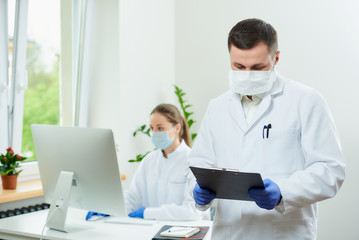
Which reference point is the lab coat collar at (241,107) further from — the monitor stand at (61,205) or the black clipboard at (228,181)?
the monitor stand at (61,205)

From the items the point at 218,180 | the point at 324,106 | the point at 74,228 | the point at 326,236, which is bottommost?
the point at 326,236

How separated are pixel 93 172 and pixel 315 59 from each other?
7.43 ft

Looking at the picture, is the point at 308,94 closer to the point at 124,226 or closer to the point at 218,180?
the point at 218,180

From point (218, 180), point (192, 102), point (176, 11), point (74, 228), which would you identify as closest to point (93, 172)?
point (74, 228)

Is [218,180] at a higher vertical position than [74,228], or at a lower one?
higher

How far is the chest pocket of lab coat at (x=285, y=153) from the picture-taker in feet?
5.21

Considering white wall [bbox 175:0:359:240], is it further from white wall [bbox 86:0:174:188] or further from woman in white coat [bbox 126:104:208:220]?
woman in white coat [bbox 126:104:208:220]

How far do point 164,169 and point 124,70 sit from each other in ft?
3.72

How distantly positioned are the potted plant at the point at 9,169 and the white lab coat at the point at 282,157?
1637mm

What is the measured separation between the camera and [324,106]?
1573mm

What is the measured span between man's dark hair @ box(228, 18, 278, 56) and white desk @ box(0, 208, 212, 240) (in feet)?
3.12

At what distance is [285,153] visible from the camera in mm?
1592

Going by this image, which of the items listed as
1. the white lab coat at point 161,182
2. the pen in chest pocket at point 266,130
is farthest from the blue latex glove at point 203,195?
the white lab coat at point 161,182

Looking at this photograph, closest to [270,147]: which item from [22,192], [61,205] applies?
[61,205]
